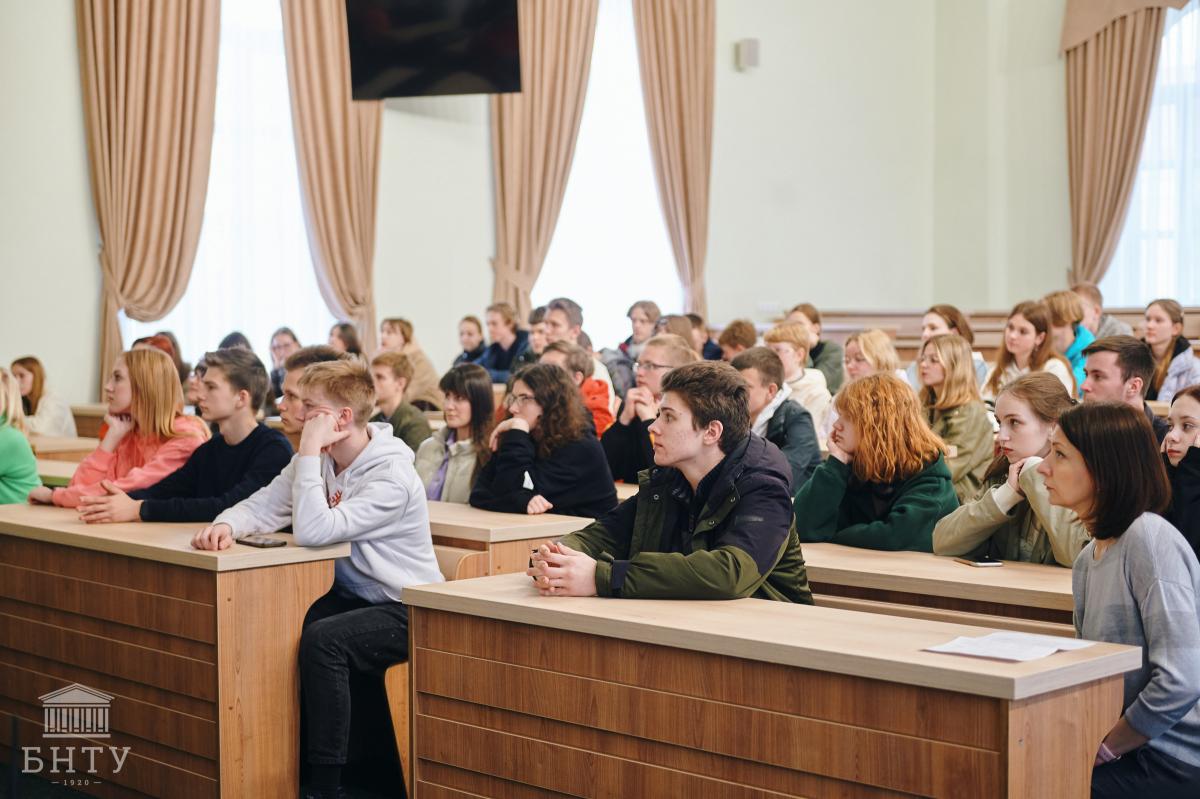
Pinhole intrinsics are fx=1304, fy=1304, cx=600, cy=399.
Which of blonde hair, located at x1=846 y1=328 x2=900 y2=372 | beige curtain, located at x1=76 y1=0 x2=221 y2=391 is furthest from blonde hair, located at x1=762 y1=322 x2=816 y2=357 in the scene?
beige curtain, located at x1=76 y1=0 x2=221 y2=391

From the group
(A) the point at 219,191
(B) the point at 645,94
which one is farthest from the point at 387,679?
(B) the point at 645,94

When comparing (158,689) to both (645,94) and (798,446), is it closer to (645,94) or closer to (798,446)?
(798,446)

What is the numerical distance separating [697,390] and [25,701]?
2418mm

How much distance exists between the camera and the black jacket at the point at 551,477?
443cm

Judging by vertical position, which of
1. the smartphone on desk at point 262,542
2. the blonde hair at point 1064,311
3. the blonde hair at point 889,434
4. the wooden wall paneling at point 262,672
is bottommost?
the wooden wall paneling at point 262,672

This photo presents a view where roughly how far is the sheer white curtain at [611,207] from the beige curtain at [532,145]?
321 millimetres

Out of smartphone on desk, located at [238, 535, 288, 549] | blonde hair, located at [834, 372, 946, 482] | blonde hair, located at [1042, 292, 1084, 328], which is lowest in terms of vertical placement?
smartphone on desk, located at [238, 535, 288, 549]

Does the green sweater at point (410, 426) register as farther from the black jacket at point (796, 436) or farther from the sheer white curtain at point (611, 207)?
the sheer white curtain at point (611, 207)

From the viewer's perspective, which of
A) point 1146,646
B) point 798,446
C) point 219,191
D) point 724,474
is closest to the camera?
point 1146,646

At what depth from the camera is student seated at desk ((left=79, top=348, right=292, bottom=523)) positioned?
398cm

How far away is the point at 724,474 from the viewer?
283 centimetres

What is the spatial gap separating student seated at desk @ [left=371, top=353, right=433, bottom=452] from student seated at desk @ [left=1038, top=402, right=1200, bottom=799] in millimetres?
3712

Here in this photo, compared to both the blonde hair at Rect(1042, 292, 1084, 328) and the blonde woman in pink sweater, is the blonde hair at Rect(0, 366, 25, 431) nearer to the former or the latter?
the blonde woman in pink sweater

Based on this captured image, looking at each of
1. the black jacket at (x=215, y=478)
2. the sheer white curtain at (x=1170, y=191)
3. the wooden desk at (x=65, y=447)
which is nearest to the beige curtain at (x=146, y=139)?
the wooden desk at (x=65, y=447)
